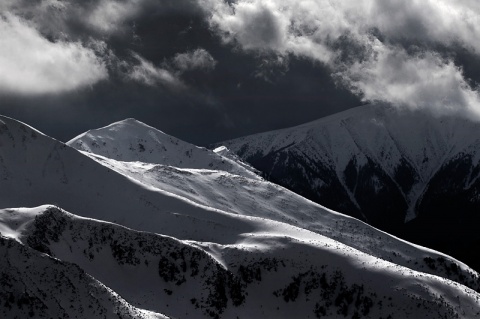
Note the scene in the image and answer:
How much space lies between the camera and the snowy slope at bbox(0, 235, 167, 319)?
125188 mm

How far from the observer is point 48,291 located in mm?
131875

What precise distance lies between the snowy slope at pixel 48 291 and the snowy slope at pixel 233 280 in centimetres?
2295

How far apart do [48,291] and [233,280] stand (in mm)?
51256

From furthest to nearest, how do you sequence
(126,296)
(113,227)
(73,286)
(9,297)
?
1. (113,227)
2. (126,296)
3. (73,286)
4. (9,297)

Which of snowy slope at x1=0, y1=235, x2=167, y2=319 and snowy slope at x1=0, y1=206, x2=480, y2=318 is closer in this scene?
snowy slope at x1=0, y1=235, x2=167, y2=319

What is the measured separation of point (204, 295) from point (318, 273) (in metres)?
28.3

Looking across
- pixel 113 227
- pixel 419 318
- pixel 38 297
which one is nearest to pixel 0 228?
pixel 113 227

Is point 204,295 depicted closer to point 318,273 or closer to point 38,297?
point 318,273

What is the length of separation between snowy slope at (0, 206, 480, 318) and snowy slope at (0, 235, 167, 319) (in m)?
22.9

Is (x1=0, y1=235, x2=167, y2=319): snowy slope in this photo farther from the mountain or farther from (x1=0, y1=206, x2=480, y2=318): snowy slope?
(x1=0, y1=206, x2=480, y2=318): snowy slope

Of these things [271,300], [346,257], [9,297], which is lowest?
[9,297]

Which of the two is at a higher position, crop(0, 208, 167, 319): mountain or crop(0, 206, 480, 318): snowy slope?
crop(0, 206, 480, 318): snowy slope

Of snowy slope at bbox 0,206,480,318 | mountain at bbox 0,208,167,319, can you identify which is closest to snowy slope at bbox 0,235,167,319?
mountain at bbox 0,208,167,319

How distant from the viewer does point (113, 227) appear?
17488 cm
